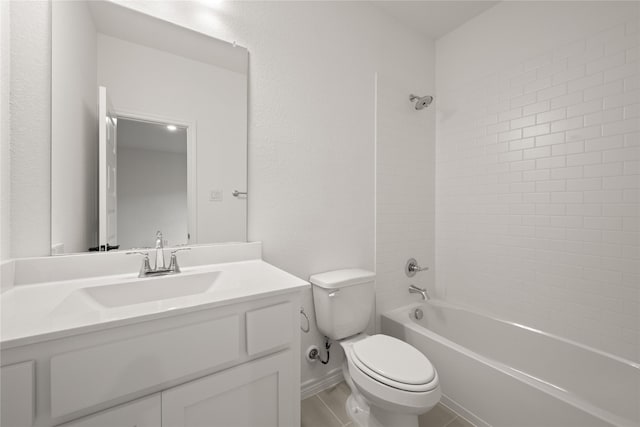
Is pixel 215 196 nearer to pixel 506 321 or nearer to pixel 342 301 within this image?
pixel 342 301

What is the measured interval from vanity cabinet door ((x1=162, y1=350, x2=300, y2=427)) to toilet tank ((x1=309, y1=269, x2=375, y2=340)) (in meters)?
0.59

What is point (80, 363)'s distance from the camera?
0.63 metres

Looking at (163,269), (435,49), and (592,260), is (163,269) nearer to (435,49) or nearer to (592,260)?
(592,260)

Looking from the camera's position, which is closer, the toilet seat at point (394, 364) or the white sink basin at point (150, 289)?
the white sink basin at point (150, 289)

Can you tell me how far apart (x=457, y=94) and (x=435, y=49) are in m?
0.51

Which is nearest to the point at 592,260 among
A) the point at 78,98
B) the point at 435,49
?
the point at 435,49

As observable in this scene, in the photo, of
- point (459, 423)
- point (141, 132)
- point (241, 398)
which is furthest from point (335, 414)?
point (141, 132)

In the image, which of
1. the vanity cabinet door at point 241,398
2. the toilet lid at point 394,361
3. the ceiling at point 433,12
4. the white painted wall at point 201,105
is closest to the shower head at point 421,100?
the ceiling at point 433,12

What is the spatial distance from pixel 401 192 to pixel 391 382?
1370 millimetres

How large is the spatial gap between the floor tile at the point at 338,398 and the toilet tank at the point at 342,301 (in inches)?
15.0

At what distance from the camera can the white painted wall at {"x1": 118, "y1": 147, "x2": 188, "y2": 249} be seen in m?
1.16

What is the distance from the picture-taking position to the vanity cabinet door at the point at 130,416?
0.65 m

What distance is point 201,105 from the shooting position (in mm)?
1330

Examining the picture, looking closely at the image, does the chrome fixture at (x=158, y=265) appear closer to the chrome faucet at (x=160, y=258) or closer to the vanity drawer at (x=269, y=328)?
the chrome faucet at (x=160, y=258)
